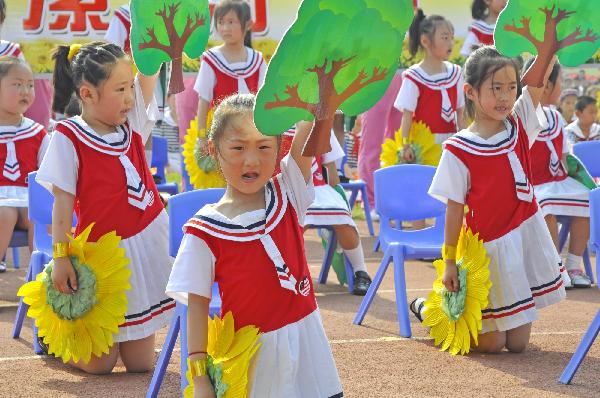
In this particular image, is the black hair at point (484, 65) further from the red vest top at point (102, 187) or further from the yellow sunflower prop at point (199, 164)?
the yellow sunflower prop at point (199, 164)

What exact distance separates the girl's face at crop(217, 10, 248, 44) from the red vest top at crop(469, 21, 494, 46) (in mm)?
2556

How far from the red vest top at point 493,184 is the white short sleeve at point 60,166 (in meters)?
1.73

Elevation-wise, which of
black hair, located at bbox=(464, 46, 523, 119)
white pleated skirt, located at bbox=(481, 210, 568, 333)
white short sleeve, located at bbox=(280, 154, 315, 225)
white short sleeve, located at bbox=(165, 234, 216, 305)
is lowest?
white pleated skirt, located at bbox=(481, 210, 568, 333)

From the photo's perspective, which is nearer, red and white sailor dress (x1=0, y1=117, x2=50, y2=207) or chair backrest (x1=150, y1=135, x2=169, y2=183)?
red and white sailor dress (x1=0, y1=117, x2=50, y2=207)

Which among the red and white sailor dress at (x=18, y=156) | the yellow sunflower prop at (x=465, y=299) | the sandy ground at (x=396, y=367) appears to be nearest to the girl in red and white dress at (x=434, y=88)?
the sandy ground at (x=396, y=367)

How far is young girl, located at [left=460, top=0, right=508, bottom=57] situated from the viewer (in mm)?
9648

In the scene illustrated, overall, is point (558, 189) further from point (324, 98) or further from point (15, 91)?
point (324, 98)

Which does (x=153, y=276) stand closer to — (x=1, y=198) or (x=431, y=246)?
(x=431, y=246)

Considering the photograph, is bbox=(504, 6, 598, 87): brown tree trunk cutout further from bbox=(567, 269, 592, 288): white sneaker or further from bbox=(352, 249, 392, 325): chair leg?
bbox=(567, 269, 592, 288): white sneaker

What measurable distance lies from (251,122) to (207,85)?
475 centimetres

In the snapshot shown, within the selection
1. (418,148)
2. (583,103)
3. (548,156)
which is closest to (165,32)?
(548,156)

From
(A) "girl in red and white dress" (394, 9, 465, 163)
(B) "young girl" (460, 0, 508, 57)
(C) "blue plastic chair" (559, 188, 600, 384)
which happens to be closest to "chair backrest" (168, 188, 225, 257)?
(C) "blue plastic chair" (559, 188, 600, 384)

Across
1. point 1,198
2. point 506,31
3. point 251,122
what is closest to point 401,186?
point 506,31

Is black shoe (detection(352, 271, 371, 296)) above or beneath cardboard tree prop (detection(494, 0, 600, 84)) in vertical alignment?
beneath
